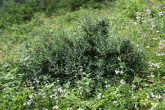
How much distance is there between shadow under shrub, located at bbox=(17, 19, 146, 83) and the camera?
365 centimetres

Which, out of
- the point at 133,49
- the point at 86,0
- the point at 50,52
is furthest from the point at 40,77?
the point at 86,0

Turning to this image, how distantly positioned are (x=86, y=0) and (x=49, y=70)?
25.0ft

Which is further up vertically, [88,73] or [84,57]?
[84,57]

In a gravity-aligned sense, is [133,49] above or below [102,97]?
above

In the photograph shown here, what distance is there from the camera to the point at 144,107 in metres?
2.88

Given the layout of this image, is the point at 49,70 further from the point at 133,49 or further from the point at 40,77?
the point at 133,49

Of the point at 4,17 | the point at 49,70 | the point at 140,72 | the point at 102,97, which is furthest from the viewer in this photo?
the point at 4,17

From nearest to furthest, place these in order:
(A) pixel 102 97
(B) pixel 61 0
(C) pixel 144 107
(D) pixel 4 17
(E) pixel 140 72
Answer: (C) pixel 144 107
(A) pixel 102 97
(E) pixel 140 72
(D) pixel 4 17
(B) pixel 61 0

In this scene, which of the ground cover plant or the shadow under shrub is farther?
the shadow under shrub

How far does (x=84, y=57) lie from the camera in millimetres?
3736

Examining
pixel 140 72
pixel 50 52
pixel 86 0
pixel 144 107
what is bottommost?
pixel 144 107

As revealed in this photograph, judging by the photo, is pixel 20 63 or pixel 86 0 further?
pixel 86 0

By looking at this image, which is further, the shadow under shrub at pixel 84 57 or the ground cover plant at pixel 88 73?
the shadow under shrub at pixel 84 57

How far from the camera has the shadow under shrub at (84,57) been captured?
365 centimetres
